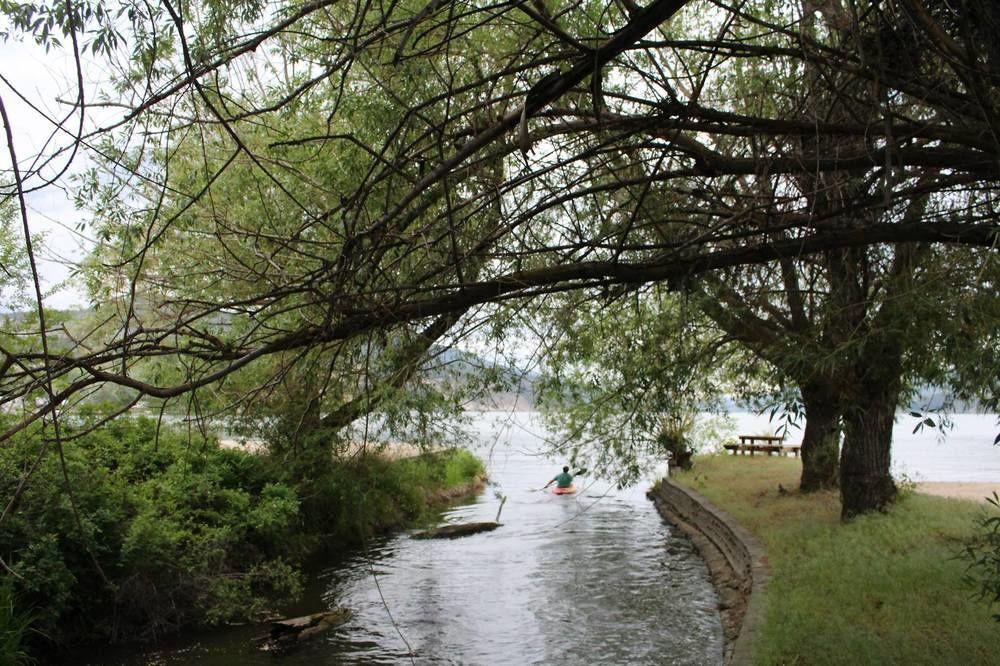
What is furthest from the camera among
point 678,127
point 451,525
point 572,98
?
point 451,525

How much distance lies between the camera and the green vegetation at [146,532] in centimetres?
908

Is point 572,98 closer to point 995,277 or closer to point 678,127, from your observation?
point 678,127

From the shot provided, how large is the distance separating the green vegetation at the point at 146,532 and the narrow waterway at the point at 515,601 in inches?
23.7

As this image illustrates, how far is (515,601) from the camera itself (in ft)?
40.6

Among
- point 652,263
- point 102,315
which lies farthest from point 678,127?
point 102,315

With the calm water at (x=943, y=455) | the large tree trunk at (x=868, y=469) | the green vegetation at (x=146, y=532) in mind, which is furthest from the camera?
the calm water at (x=943, y=455)

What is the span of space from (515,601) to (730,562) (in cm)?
359

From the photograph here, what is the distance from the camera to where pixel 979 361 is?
5219mm

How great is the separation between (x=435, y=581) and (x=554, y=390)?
21.9 ft

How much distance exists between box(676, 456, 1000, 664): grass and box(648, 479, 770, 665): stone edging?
0.55 feet

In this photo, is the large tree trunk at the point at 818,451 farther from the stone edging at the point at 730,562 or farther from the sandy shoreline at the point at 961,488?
the sandy shoreline at the point at 961,488

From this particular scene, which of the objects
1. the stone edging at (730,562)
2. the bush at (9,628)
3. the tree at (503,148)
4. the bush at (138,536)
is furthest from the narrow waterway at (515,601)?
the tree at (503,148)

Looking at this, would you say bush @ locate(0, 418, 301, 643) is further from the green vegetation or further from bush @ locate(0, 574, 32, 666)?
bush @ locate(0, 574, 32, 666)

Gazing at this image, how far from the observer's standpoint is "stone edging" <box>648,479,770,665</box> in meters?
8.48
